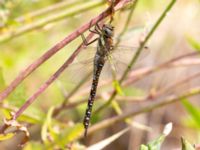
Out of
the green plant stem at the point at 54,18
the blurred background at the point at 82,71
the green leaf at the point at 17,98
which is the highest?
the green plant stem at the point at 54,18

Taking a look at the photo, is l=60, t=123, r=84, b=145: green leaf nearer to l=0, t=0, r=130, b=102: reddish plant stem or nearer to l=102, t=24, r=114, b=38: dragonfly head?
l=102, t=24, r=114, b=38: dragonfly head

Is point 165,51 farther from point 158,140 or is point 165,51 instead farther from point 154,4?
point 158,140

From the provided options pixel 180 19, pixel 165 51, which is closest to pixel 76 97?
pixel 165 51

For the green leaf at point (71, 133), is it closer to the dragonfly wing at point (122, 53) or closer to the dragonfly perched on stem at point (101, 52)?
the dragonfly perched on stem at point (101, 52)

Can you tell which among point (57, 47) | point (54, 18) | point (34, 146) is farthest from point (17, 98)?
point (57, 47)

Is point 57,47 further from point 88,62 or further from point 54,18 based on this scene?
point 54,18

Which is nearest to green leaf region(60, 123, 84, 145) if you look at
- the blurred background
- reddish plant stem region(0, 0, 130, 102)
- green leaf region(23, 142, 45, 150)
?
the blurred background

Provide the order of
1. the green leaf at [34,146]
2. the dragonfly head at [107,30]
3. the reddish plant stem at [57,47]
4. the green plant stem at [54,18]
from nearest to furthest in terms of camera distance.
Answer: the reddish plant stem at [57,47], the dragonfly head at [107,30], the green leaf at [34,146], the green plant stem at [54,18]

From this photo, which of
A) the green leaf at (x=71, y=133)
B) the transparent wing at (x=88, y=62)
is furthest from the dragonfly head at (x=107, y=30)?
the green leaf at (x=71, y=133)
